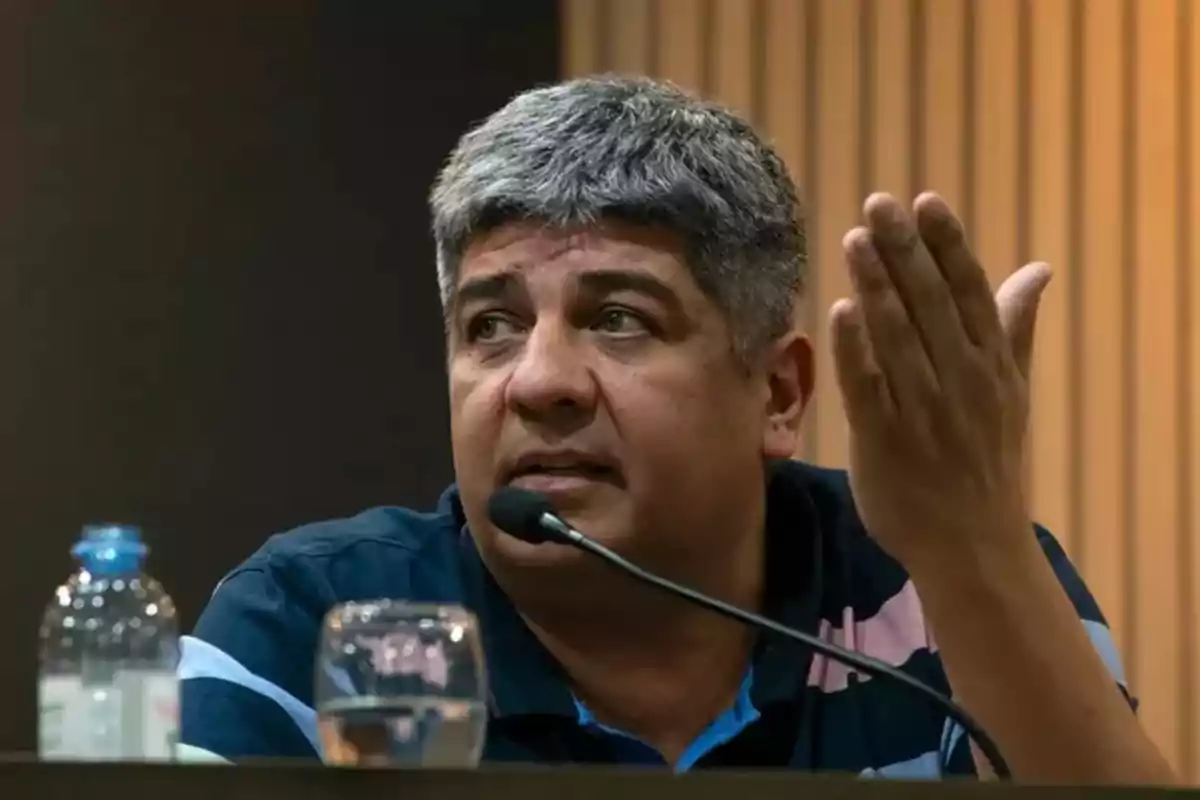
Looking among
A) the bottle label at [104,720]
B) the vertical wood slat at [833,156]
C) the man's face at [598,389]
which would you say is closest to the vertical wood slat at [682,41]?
the vertical wood slat at [833,156]

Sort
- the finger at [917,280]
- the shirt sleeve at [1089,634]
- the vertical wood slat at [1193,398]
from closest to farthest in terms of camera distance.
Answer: the finger at [917,280] → the shirt sleeve at [1089,634] → the vertical wood slat at [1193,398]

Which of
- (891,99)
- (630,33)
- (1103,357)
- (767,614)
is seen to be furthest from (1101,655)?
(630,33)

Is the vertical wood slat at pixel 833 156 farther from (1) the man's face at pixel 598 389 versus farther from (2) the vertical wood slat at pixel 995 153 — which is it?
(1) the man's face at pixel 598 389

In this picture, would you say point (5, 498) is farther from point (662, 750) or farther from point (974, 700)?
point (974, 700)

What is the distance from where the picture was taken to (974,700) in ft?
4.14

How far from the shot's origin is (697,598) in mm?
1050

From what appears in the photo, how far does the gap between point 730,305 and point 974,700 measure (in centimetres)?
41

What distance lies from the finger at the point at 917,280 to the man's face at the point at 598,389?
303mm

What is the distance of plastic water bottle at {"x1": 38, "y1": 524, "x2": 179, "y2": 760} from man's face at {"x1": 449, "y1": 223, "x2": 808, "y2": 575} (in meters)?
0.31

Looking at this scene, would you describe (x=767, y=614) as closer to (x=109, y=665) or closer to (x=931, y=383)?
(x=931, y=383)

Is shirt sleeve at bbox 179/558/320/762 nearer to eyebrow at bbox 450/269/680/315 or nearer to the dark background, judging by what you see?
eyebrow at bbox 450/269/680/315

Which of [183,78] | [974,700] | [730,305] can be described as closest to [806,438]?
[183,78]

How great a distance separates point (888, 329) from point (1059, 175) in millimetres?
1653

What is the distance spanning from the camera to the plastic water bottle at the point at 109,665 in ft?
3.07
